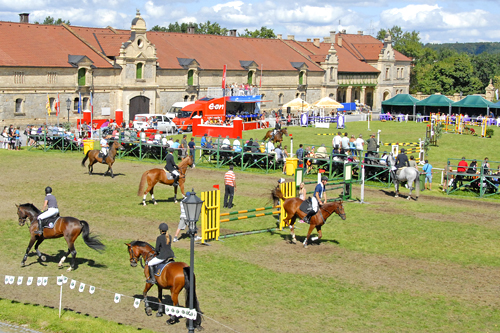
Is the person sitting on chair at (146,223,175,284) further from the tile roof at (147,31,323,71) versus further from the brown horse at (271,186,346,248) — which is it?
the tile roof at (147,31,323,71)

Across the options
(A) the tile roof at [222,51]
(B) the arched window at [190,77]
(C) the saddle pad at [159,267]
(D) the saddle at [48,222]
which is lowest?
(C) the saddle pad at [159,267]

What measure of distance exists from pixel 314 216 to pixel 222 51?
5249cm

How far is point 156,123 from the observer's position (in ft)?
156

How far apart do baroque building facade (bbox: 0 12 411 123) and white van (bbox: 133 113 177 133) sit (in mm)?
4146

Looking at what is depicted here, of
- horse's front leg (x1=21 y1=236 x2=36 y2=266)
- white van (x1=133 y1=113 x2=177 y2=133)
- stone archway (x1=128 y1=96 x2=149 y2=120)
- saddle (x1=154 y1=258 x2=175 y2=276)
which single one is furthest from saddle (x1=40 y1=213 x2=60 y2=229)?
stone archway (x1=128 y1=96 x2=149 y2=120)

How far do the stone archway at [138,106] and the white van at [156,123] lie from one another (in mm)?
8336

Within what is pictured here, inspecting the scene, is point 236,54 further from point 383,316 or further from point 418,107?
point 383,316

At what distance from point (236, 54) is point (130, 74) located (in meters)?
16.0

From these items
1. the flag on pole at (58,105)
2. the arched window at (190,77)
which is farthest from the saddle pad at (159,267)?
the arched window at (190,77)

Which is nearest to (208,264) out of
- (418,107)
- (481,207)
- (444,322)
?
(444,322)

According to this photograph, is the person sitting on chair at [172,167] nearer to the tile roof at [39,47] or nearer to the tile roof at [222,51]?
the tile roof at [39,47]

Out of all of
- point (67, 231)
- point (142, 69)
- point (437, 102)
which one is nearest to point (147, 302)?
point (67, 231)

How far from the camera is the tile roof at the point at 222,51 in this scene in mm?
62031

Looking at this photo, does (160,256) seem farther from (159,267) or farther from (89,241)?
(89,241)
